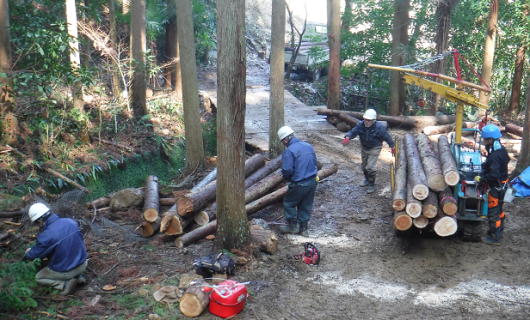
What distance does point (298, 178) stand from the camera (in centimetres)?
788

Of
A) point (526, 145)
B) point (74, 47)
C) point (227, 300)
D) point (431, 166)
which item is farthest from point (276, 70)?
point (227, 300)

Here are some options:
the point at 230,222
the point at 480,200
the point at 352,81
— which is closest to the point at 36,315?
the point at 230,222

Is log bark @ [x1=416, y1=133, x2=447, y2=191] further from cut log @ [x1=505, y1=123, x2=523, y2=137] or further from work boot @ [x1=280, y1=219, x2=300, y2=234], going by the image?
cut log @ [x1=505, y1=123, x2=523, y2=137]

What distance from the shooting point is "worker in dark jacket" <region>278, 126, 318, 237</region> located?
7895mm

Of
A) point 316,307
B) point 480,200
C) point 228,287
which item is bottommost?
point 316,307

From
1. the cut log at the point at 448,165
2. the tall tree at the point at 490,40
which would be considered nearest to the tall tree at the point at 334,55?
the tall tree at the point at 490,40

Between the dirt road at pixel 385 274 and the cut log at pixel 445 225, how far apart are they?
0.56 m

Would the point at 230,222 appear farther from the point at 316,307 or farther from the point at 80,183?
the point at 80,183

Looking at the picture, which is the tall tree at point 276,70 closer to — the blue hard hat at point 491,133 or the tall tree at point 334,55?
the blue hard hat at point 491,133

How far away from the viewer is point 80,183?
10727 mm

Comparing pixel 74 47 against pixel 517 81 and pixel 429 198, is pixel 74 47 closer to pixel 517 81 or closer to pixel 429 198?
pixel 429 198

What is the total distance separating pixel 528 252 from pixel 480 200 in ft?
4.03

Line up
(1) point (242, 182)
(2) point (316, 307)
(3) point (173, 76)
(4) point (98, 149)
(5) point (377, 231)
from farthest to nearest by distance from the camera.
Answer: (3) point (173, 76)
(4) point (98, 149)
(5) point (377, 231)
(1) point (242, 182)
(2) point (316, 307)

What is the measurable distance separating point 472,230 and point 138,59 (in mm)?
11343
